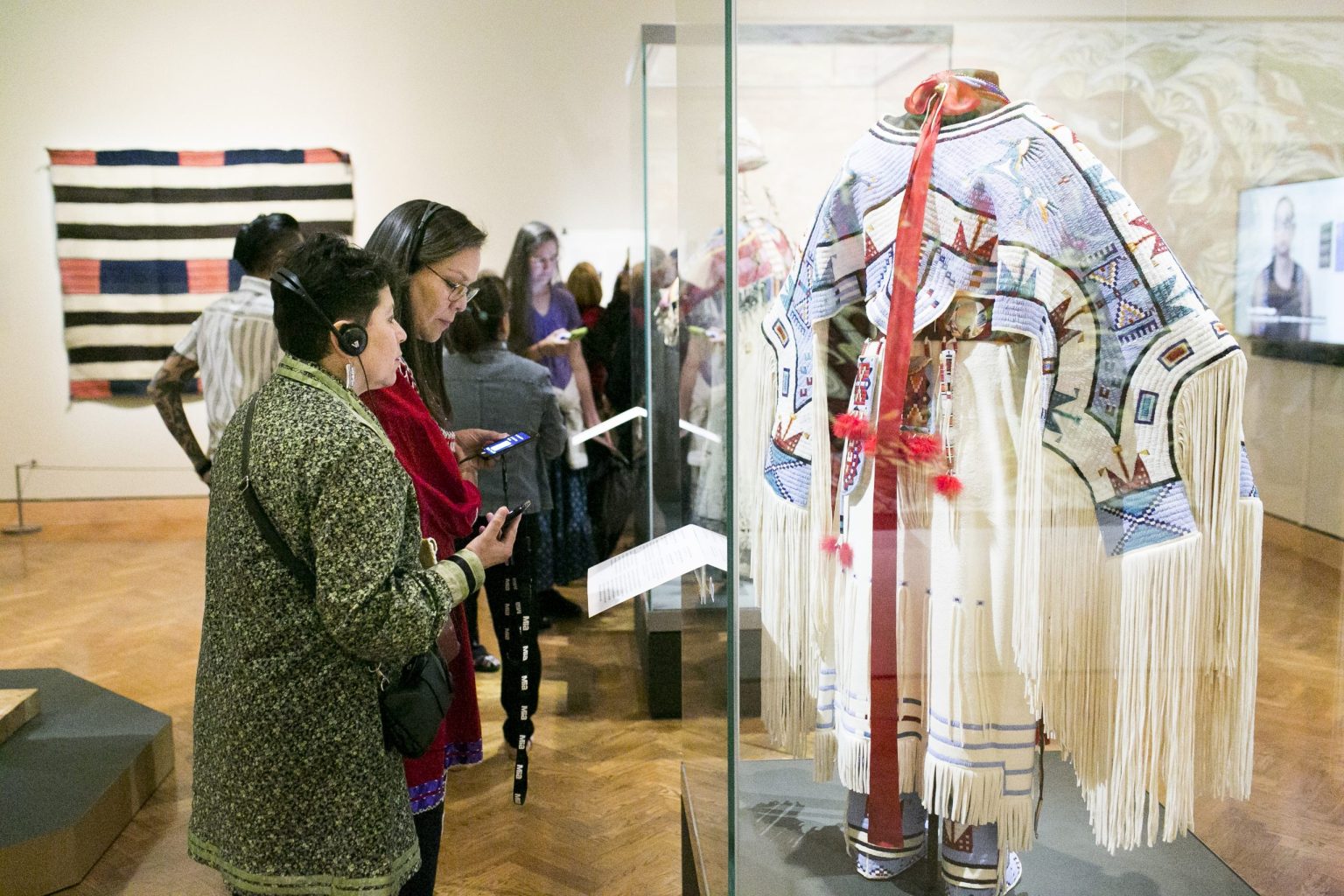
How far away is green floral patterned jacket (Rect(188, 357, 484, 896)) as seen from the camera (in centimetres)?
139

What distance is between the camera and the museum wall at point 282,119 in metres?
5.31

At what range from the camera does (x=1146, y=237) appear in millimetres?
1386

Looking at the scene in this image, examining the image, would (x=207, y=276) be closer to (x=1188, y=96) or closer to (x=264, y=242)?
(x=264, y=242)

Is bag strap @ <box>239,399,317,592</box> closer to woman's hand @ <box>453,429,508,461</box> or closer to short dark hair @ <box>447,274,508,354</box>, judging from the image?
woman's hand @ <box>453,429,508,461</box>

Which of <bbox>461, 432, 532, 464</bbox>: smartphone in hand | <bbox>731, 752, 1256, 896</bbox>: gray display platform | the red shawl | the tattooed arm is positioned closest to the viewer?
<bbox>731, 752, 1256, 896</bbox>: gray display platform

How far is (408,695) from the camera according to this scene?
1527mm

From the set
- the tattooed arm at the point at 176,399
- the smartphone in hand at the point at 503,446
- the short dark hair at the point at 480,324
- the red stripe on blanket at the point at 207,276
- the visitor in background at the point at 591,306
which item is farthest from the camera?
the red stripe on blanket at the point at 207,276

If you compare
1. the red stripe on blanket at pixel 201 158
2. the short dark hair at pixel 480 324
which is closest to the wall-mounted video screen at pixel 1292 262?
the short dark hair at pixel 480 324

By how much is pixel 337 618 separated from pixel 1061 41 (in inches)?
43.6

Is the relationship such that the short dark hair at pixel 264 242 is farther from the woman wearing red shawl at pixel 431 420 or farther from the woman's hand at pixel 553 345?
the woman's hand at pixel 553 345

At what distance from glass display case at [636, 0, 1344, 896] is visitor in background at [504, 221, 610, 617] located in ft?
8.49

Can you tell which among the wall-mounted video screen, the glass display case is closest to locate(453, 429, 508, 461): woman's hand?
the glass display case

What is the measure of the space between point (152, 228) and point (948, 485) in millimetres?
5507

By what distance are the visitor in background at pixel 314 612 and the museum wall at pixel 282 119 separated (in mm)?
3888
